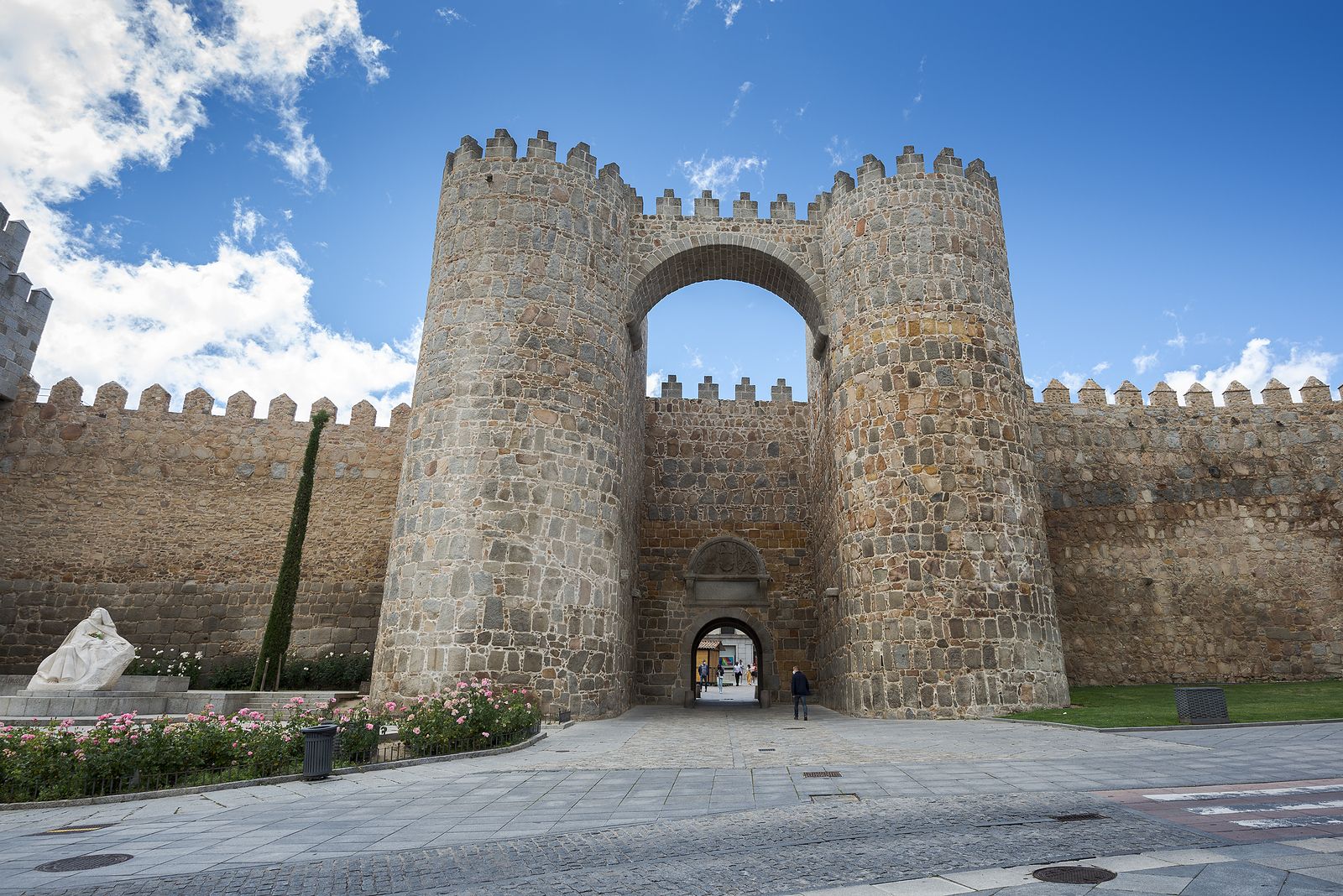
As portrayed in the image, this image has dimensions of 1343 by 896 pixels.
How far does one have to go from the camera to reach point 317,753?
807 centimetres

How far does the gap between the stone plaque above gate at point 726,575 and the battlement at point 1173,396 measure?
9.95 meters

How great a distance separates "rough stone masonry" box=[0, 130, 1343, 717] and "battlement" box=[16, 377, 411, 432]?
0.28 ft

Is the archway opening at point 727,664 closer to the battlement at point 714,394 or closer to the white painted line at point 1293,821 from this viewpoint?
the battlement at point 714,394

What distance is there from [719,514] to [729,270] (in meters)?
7.40

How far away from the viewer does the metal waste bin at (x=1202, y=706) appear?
35.7 ft

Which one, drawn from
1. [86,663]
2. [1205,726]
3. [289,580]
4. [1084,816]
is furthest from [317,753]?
[289,580]

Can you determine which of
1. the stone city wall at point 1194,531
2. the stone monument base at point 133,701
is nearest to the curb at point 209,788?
the stone monument base at point 133,701

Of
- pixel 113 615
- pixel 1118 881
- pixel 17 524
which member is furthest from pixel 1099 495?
pixel 17 524

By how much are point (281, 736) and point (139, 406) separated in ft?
58.8

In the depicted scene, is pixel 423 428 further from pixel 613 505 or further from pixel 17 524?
pixel 17 524

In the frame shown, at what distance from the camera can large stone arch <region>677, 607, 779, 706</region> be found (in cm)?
2109

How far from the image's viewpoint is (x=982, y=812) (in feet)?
19.2

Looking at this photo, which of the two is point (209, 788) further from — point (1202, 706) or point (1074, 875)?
point (1202, 706)

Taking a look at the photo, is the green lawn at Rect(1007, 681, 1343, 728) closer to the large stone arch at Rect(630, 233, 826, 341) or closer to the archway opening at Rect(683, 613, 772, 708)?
the archway opening at Rect(683, 613, 772, 708)
